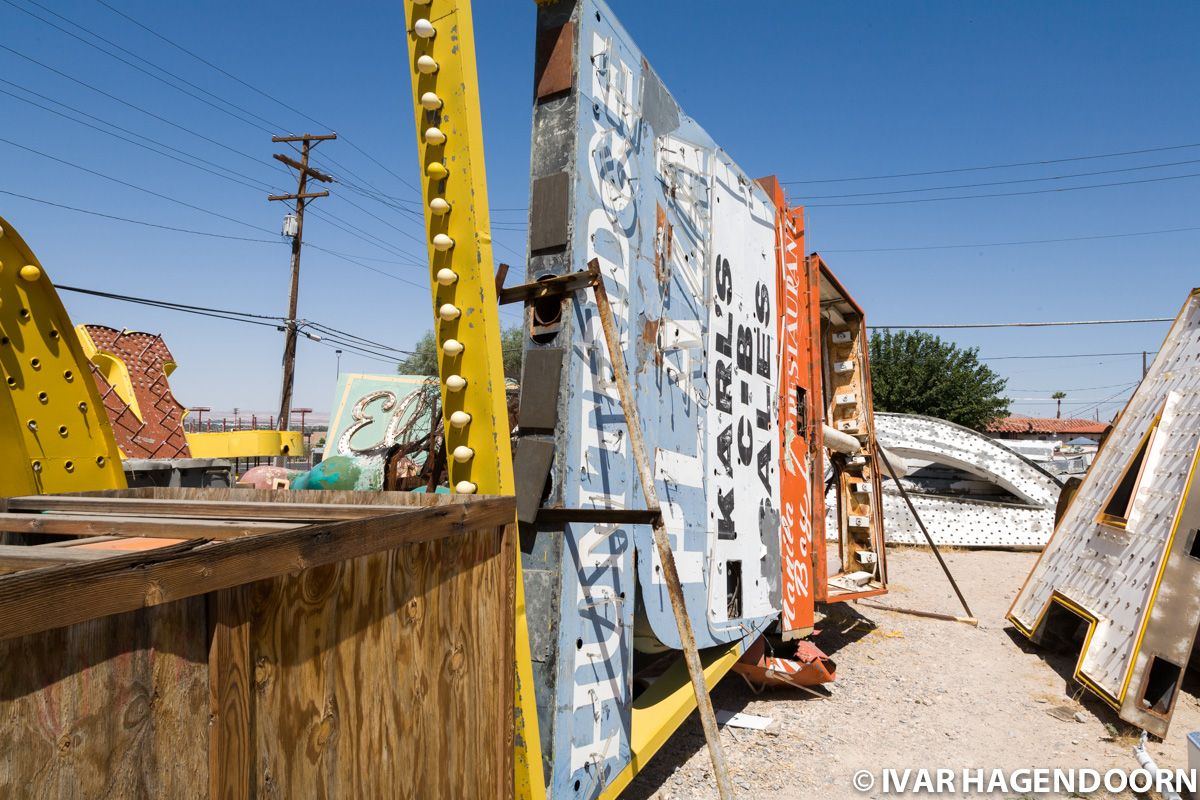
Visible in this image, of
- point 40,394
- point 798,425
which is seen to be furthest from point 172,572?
point 798,425

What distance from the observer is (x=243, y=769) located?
128 cm

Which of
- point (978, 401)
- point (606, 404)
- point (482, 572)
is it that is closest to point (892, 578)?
point (606, 404)

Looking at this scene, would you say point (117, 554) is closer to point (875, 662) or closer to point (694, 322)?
point (694, 322)

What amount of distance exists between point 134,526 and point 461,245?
130 cm

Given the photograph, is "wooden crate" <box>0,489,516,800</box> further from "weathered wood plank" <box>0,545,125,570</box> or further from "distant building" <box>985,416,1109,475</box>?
"distant building" <box>985,416,1109,475</box>

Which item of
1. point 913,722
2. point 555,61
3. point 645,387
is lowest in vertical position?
point 913,722

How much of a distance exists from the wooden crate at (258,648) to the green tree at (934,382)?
33.2 meters

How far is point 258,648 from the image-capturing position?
4.42ft

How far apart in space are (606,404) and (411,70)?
1593mm

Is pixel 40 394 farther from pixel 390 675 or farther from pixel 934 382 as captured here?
pixel 934 382

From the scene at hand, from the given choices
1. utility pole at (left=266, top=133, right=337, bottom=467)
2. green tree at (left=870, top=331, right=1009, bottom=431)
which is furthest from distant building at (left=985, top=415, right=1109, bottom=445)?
→ utility pole at (left=266, top=133, right=337, bottom=467)

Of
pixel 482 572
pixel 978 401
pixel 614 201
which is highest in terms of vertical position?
pixel 978 401

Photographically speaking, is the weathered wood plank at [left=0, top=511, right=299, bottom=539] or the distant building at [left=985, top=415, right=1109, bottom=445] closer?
the weathered wood plank at [left=0, top=511, right=299, bottom=539]

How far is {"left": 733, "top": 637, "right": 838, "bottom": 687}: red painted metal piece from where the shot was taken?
527cm
